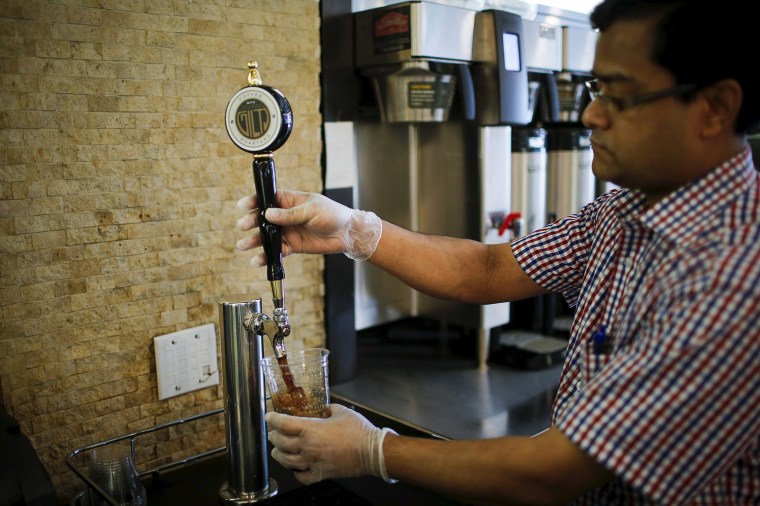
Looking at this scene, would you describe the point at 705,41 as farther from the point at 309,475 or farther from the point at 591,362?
the point at 309,475

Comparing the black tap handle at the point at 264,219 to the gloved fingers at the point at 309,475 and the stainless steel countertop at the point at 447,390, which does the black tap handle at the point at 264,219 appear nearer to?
the gloved fingers at the point at 309,475

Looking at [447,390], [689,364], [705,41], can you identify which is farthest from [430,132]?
[689,364]

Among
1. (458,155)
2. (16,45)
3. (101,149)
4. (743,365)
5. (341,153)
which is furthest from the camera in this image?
(458,155)

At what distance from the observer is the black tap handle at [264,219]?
1162mm

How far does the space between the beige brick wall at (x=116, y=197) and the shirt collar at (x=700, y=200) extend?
96 cm

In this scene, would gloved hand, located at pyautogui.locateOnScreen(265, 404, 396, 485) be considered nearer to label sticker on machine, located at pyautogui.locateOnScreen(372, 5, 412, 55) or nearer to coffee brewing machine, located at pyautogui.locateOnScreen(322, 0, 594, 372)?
coffee brewing machine, located at pyautogui.locateOnScreen(322, 0, 594, 372)

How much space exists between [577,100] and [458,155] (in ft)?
1.80

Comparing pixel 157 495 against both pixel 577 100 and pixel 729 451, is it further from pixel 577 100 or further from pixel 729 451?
pixel 577 100

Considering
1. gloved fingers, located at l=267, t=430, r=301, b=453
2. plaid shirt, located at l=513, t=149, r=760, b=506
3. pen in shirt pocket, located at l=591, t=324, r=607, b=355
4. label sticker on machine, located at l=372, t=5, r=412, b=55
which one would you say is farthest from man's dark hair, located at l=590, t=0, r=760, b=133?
label sticker on machine, located at l=372, t=5, r=412, b=55

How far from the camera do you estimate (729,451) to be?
0.82m

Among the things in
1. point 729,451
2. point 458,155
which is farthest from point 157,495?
point 458,155

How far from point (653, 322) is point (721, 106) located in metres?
0.29

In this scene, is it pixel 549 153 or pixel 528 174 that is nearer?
pixel 528 174

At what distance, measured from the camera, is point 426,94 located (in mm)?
1871
